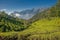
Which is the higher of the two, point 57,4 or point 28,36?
point 57,4

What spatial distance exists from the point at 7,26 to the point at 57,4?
4736 cm

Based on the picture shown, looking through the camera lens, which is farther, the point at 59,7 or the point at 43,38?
the point at 59,7

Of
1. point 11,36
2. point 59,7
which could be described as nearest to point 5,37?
point 11,36

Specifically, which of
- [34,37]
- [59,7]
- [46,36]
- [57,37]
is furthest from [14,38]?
[59,7]

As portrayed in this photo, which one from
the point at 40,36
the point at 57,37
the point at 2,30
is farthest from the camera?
the point at 2,30

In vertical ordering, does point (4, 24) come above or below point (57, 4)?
below

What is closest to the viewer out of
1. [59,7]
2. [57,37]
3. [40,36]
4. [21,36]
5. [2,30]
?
[57,37]

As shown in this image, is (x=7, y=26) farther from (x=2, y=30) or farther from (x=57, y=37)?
(x=57, y=37)

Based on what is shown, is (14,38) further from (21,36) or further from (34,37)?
(34,37)

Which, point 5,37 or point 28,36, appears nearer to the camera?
point 28,36

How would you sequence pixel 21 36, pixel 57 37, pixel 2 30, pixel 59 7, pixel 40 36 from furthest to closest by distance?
pixel 59 7, pixel 2 30, pixel 21 36, pixel 40 36, pixel 57 37

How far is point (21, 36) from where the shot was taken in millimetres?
70875

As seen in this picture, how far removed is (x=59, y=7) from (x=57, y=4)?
5.56 meters

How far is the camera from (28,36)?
225 feet
